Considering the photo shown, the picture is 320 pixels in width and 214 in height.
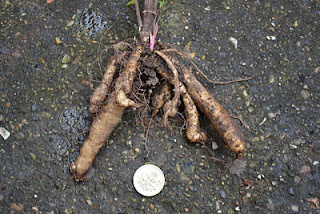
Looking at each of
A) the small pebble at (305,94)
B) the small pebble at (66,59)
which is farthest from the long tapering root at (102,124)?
the small pebble at (305,94)

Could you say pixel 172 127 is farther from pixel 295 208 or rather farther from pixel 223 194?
pixel 295 208

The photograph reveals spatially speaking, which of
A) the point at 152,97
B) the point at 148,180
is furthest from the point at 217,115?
the point at 148,180

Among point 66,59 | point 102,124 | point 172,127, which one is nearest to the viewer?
point 102,124

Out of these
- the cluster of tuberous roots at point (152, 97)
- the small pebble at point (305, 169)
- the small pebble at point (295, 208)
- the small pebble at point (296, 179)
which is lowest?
the small pebble at point (295, 208)

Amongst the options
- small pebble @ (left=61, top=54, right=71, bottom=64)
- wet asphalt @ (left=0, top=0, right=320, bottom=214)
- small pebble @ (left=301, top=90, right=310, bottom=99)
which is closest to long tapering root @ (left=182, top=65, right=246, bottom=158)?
wet asphalt @ (left=0, top=0, right=320, bottom=214)

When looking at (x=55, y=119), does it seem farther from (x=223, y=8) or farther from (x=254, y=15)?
(x=254, y=15)

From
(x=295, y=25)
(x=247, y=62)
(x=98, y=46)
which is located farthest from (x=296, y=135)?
(x=98, y=46)

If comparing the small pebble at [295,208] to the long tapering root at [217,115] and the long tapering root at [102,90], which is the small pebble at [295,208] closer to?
the long tapering root at [217,115]
